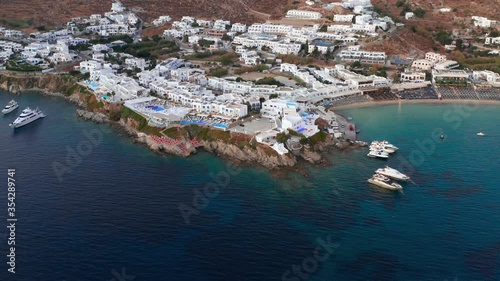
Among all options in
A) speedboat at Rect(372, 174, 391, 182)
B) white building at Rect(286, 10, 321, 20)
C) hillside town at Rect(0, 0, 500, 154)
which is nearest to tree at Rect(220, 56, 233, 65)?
hillside town at Rect(0, 0, 500, 154)

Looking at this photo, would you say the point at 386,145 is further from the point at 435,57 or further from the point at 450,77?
the point at 435,57

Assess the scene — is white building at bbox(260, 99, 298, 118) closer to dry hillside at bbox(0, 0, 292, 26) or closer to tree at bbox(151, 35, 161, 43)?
tree at bbox(151, 35, 161, 43)

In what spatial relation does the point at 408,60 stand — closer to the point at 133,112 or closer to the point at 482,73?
the point at 482,73

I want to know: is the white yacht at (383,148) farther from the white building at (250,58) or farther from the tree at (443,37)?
the tree at (443,37)

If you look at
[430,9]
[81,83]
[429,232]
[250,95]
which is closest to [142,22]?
[81,83]

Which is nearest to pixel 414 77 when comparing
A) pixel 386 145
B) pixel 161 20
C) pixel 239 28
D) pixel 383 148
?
pixel 386 145
